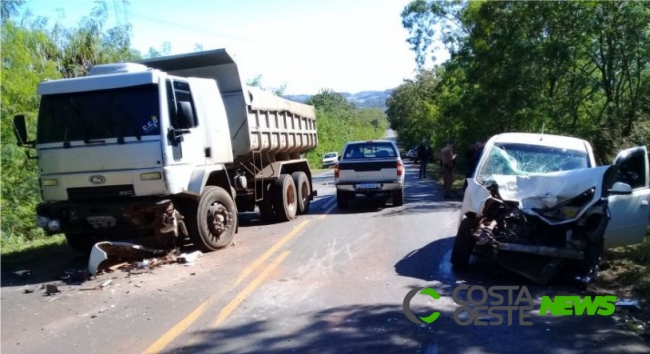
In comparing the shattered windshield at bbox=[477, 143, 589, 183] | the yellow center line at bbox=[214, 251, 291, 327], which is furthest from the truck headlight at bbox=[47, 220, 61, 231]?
the shattered windshield at bbox=[477, 143, 589, 183]

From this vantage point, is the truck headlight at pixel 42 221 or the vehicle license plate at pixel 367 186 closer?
the truck headlight at pixel 42 221

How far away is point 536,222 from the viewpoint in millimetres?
6629

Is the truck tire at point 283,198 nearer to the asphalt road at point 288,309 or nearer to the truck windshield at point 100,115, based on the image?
the asphalt road at point 288,309

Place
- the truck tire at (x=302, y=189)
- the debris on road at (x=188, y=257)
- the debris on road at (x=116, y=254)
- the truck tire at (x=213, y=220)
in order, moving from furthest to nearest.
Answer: the truck tire at (x=302, y=189), the truck tire at (x=213, y=220), the debris on road at (x=188, y=257), the debris on road at (x=116, y=254)

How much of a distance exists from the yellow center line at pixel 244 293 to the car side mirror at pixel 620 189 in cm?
445

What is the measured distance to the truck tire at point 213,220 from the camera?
8.60m

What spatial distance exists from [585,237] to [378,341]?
10.1ft

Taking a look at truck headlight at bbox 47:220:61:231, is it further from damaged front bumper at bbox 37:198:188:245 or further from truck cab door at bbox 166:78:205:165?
truck cab door at bbox 166:78:205:165

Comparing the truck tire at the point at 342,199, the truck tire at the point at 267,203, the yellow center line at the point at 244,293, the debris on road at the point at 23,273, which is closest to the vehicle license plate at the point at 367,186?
the truck tire at the point at 342,199

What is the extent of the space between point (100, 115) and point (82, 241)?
229 centimetres

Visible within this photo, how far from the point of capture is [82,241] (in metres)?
8.97

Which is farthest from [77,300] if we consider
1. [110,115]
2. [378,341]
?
[378,341]

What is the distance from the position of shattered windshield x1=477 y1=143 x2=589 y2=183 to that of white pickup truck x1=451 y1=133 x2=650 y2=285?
0.17 meters

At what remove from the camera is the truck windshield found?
312 inches
